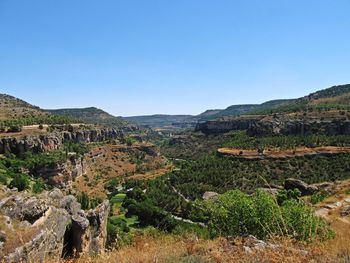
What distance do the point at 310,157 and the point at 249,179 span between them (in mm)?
16880

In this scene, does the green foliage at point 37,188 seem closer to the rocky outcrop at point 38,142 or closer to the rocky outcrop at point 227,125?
the rocky outcrop at point 38,142

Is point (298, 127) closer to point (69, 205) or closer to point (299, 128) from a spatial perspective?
point (299, 128)

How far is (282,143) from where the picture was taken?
88.6m

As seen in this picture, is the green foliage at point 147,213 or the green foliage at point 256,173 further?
the green foliage at point 256,173

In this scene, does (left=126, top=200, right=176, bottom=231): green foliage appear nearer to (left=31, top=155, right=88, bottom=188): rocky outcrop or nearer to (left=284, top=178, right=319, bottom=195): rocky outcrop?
(left=31, top=155, right=88, bottom=188): rocky outcrop

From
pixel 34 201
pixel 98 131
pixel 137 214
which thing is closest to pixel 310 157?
pixel 137 214

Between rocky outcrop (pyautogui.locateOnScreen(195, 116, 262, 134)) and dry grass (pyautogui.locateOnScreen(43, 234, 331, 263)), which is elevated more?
dry grass (pyautogui.locateOnScreen(43, 234, 331, 263))

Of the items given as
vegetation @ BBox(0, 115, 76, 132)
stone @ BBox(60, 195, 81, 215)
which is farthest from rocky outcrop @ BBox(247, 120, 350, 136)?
stone @ BBox(60, 195, 81, 215)

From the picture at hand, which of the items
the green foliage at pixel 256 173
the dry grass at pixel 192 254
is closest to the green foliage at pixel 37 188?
the green foliage at pixel 256 173

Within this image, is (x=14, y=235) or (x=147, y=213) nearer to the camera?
(x=14, y=235)

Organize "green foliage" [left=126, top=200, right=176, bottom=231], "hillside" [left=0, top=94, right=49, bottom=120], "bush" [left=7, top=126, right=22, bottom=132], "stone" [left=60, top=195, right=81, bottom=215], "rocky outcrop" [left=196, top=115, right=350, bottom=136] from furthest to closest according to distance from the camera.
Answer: "hillside" [left=0, top=94, right=49, bottom=120] < "rocky outcrop" [left=196, top=115, right=350, bottom=136] < "bush" [left=7, top=126, right=22, bottom=132] < "green foliage" [left=126, top=200, right=176, bottom=231] < "stone" [left=60, top=195, right=81, bottom=215]

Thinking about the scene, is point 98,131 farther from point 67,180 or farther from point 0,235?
point 0,235

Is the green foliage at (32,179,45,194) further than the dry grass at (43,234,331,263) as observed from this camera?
Yes

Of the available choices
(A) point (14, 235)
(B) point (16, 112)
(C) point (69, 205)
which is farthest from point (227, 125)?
(A) point (14, 235)
